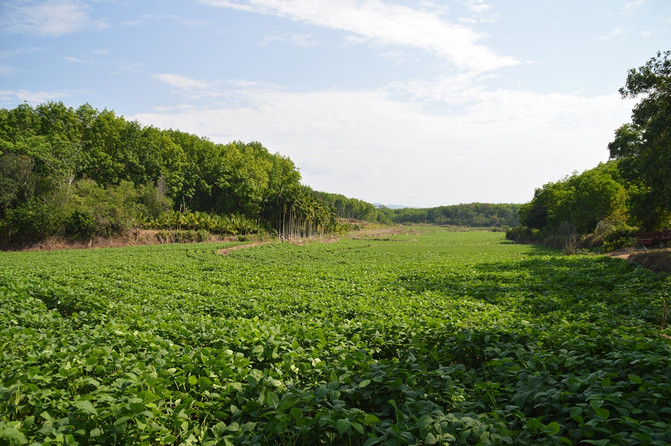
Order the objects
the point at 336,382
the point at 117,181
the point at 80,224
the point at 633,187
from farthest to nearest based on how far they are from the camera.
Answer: the point at 117,181
the point at 80,224
the point at 633,187
the point at 336,382

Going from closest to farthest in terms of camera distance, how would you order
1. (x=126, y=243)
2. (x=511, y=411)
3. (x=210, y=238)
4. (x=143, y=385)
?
(x=511, y=411) → (x=143, y=385) → (x=126, y=243) → (x=210, y=238)

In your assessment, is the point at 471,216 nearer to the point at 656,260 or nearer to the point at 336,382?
the point at 656,260

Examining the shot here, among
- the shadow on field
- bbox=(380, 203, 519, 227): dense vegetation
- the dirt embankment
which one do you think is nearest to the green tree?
the dirt embankment

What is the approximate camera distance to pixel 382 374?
421 centimetres

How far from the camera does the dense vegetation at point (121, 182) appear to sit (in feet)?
127

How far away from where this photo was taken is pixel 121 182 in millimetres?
51469

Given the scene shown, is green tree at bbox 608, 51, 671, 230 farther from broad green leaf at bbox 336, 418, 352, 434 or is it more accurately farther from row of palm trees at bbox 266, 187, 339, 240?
row of palm trees at bbox 266, 187, 339, 240

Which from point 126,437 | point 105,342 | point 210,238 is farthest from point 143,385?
point 210,238

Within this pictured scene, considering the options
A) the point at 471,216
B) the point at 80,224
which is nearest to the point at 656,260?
the point at 80,224

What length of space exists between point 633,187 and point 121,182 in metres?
63.9

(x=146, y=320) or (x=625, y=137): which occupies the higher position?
(x=625, y=137)

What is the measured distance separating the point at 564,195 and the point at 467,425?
63.8 meters

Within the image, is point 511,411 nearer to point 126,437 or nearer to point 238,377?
point 238,377

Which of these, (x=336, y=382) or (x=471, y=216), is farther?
(x=471, y=216)
